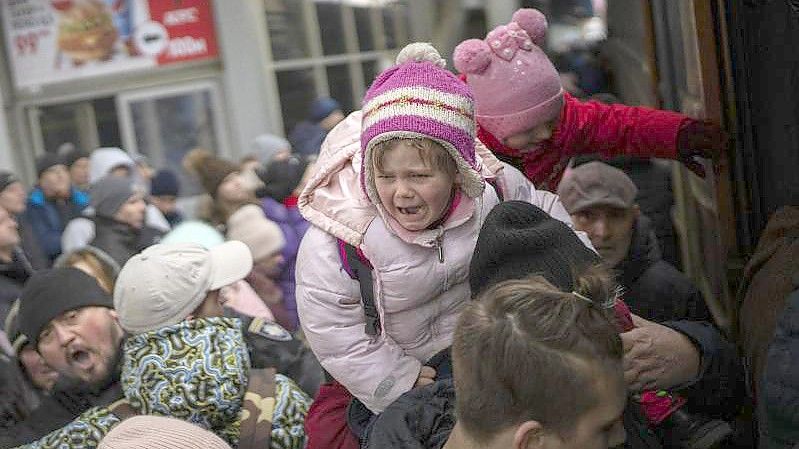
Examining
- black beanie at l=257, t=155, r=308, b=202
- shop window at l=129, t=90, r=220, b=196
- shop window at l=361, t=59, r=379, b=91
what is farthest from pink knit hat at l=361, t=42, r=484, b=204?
shop window at l=361, t=59, r=379, b=91

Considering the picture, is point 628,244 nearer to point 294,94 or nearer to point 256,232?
point 256,232

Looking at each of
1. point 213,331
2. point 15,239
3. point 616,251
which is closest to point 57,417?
point 213,331

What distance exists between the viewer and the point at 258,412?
3.20 m

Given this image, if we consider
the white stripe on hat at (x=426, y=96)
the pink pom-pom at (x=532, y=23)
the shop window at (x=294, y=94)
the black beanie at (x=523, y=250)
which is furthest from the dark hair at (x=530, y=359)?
the shop window at (x=294, y=94)

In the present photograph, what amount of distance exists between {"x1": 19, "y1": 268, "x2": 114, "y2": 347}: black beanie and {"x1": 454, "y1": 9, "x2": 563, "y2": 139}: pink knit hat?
1381 mm

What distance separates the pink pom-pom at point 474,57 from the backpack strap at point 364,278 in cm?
76

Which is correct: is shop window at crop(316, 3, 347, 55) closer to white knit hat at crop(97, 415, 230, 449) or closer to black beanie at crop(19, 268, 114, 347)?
black beanie at crop(19, 268, 114, 347)

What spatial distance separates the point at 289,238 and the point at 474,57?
2995 millimetres

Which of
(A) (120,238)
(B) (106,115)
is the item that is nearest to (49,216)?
(A) (120,238)

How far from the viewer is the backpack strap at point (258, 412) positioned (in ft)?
10.4

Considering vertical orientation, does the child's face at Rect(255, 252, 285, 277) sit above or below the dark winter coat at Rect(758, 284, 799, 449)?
below

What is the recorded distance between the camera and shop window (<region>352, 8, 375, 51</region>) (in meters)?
14.0

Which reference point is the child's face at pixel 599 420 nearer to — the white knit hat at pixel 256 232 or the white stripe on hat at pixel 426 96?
the white stripe on hat at pixel 426 96

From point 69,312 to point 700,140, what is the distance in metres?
2.00
